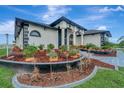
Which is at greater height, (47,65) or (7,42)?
(7,42)

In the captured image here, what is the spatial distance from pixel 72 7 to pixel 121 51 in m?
1.26

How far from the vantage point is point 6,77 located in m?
4.28

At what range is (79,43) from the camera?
454cm

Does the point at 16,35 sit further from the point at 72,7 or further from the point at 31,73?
the point at 72,7

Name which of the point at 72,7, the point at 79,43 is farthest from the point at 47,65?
the point at 72,7

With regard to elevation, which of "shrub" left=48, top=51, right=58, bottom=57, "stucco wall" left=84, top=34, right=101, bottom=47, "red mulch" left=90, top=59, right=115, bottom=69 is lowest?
"red mulch" left=90, top=59, right=115, bottom=69

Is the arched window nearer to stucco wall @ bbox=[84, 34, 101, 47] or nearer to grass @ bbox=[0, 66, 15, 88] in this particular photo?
grass @ bbox=[0, 66, 15, 88]

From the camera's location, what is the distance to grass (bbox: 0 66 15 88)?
4207mm

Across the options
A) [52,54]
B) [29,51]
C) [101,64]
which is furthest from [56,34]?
[101,64]

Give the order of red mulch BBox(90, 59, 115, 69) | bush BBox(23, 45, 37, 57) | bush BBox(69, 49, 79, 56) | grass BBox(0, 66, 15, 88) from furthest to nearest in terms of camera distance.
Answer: red mulch BBox(90, 59, 115, 69)
bush BBox(69, 49, 79, 56)
bush BBox(23, 45, 37, 57)
grass BBox(0, 66, 15, 88)

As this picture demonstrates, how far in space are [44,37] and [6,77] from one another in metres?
0.98

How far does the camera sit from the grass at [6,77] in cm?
421

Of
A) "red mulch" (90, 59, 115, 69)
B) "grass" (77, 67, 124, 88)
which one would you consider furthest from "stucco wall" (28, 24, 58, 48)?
"grass" (77, 67, 124, 88)

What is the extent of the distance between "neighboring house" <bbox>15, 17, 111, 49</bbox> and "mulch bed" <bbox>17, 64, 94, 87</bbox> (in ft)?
1.69
